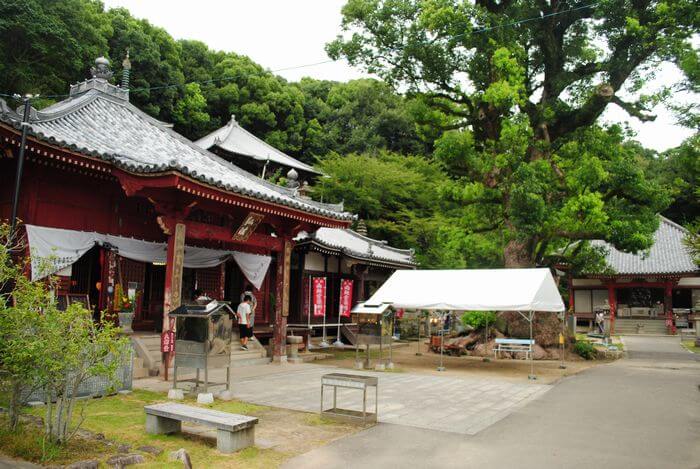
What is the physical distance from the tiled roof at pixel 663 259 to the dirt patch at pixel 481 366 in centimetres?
1649

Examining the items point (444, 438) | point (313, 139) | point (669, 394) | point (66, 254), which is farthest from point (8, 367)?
point (313, 139)

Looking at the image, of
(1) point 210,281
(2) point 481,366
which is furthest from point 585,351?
(1) point 210,281

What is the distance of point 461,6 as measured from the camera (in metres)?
15.9

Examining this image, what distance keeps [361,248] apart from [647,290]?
21.4 meters

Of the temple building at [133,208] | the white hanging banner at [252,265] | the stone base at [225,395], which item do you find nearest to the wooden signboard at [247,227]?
the temple building at [133,208]

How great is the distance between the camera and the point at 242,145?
35375mm

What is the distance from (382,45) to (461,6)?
2.94 meters

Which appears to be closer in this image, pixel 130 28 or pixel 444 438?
pixel 444 438

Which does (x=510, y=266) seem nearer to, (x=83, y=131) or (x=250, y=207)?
(x=250, y=207)

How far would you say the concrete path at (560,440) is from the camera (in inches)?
226

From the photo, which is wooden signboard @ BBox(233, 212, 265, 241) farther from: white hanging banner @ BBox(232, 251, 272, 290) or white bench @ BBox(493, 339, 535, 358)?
white bench @ BBox(493, 339, 535, 358)

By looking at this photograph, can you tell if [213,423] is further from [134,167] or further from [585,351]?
[585,351]

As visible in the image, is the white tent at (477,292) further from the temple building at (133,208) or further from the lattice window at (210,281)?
the lattice window at (210,281)

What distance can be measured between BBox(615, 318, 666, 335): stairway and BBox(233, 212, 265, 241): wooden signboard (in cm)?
2730
